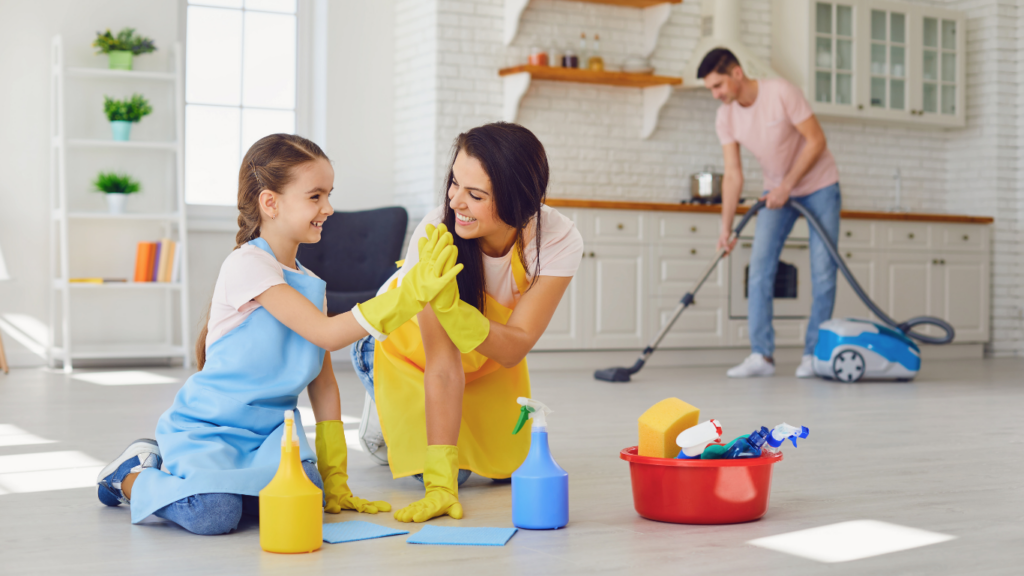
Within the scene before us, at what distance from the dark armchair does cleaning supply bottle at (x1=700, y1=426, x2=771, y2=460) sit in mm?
3365

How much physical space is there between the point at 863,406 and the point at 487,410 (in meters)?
1.99

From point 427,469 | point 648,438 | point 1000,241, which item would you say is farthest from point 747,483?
point 1000,241

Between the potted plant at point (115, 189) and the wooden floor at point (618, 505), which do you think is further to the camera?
the potted plant at point (115, 189)

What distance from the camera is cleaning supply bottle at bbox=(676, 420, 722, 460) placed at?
1.67m

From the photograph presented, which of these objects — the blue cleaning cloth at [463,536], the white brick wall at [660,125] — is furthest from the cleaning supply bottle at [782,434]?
the white brick wall at [660,125]

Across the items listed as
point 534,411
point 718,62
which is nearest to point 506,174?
point 534,411

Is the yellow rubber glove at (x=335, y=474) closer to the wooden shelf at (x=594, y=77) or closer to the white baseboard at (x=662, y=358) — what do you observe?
the white baseboard at (x=662, y=358)

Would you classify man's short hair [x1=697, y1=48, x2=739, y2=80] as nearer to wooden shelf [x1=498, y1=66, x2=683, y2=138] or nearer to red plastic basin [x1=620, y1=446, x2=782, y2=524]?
wooden shelf [x1=498, y1=66, x2=683, y2=138]

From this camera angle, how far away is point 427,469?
1861 mm

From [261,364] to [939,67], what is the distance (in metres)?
6.02

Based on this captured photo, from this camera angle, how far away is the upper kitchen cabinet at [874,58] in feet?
20.1

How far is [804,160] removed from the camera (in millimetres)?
4613

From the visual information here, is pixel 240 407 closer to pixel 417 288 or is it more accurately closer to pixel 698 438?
pixel 417 288

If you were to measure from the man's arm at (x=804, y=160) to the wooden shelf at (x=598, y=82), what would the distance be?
1.15 m
